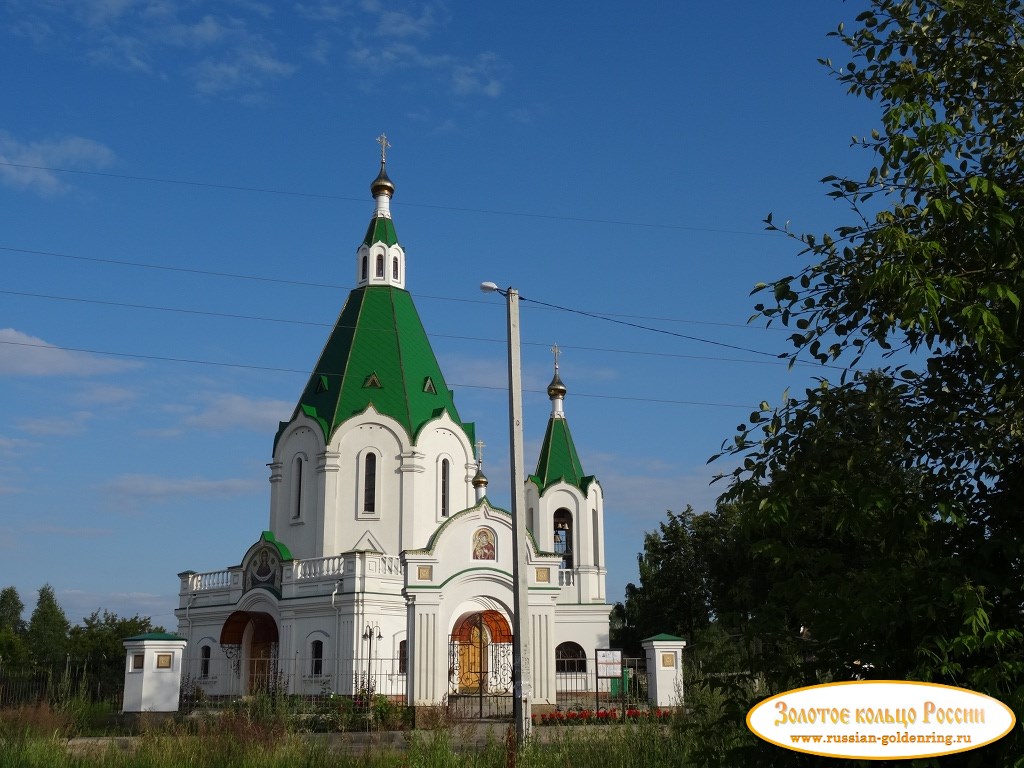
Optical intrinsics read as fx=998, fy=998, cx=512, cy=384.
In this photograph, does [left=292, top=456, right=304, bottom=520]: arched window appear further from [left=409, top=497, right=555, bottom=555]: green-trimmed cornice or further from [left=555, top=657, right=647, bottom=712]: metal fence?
[left=555, top=657, right=647, bottom=712]: metal fence

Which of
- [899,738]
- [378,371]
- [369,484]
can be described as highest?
[378,371]

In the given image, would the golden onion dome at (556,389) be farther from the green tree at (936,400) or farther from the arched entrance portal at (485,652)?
the green tree at (936,400)

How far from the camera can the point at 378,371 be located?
30.8m

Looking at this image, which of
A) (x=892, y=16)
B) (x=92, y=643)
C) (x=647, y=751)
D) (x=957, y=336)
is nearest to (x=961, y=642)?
(x=957, y=336)

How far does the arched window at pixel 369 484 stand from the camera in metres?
29.6

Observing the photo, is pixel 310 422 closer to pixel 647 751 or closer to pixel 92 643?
pixel 92 643


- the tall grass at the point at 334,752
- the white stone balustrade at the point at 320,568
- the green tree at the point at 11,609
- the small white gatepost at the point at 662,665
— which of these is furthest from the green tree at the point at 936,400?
the green tree at the point at 11,609

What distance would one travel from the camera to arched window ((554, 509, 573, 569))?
3338cm

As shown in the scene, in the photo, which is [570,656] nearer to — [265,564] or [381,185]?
[265,564]

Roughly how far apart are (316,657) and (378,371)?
9008 millimetres

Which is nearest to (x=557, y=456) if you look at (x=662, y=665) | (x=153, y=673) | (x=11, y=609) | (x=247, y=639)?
(x=247, y=639)

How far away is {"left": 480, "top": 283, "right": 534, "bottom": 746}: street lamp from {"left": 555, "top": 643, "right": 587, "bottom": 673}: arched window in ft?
65.3

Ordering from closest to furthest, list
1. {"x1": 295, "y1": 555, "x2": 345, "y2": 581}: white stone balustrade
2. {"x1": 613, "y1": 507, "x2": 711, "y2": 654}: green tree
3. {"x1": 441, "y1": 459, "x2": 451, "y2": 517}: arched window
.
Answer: {"x1": 295, "y1": 555, "x2": 345, "y2": 581}: white stone balustrade → {"x1": 441, "y1": 459, "x2": 451, "y2": 517}: arched window → {"x1": 613, "y1": 507, "x2": 711, "y2": 654}: green tree

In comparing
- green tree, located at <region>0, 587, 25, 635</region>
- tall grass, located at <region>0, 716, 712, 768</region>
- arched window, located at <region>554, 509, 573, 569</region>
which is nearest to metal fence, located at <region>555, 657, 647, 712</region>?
arched window, located at <region>554, 509, 573, 569</region>
